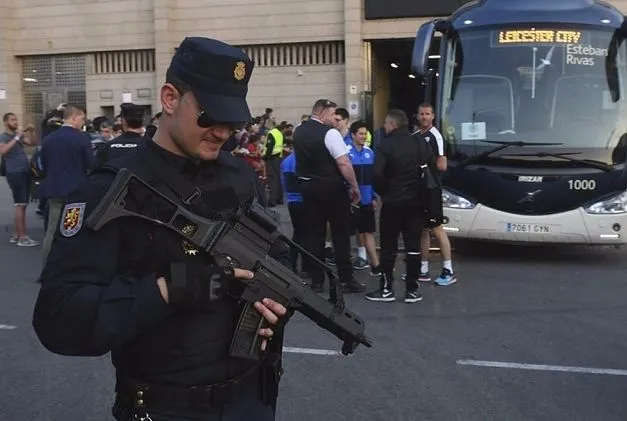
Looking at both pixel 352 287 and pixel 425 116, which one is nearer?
pixel 352 287

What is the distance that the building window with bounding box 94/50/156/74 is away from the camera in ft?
84.2

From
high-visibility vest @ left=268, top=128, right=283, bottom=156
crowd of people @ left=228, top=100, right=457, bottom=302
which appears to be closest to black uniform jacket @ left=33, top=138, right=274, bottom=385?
crowd of people @ left=228, top=100, right=457, bottom=302

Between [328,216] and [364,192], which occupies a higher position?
[364,192]

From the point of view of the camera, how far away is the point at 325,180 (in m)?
7.58

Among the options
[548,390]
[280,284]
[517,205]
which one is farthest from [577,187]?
[280,284]

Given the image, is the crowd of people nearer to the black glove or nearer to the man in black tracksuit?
the man in black tracksuit

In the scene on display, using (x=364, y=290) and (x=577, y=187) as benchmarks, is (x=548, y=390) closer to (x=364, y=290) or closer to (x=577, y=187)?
(x=364, y=290)

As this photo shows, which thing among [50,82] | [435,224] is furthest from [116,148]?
[50,82]

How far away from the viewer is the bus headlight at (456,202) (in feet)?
30.4

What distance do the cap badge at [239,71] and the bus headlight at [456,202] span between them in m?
→ 7.31

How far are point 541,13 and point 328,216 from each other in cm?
408

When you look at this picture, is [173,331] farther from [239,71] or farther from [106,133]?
[106,133]

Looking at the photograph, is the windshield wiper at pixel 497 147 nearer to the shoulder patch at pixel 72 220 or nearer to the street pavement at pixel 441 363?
the street pavement at pixel 441 363

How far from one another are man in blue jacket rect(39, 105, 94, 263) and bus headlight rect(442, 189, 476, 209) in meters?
4.12
